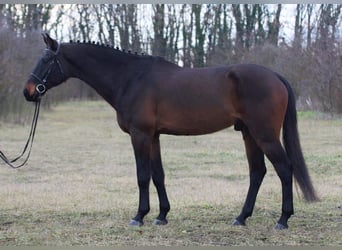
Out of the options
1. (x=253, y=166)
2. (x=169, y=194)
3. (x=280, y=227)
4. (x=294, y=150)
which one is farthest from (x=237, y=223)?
(x=169, y=194)

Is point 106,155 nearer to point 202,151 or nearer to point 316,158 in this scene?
point 202,151

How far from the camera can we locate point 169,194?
812cm

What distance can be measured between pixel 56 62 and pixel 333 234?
11.0 ft

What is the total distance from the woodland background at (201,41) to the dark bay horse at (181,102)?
13.5 m

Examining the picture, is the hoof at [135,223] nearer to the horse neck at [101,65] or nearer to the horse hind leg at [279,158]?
the horse neck at [101,65]

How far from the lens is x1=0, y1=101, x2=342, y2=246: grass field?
17.1 ft

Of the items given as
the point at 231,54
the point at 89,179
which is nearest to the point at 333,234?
the point at 89,179

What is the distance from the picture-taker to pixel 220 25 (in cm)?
2905

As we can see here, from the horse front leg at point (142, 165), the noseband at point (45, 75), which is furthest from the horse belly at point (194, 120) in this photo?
the noseband at point (45, 75)

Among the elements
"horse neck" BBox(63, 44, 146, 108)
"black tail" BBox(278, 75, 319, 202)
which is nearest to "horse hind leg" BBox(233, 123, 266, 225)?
"black tail" BBox(278, 75, 319, 202)

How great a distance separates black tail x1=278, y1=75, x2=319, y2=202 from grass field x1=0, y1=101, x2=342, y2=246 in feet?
1.19

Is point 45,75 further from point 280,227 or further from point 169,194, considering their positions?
point 169,194

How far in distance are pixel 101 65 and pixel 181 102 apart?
40.5 inches

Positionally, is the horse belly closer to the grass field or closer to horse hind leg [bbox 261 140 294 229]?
horse hind leg [bbox 261 140 294 229]
